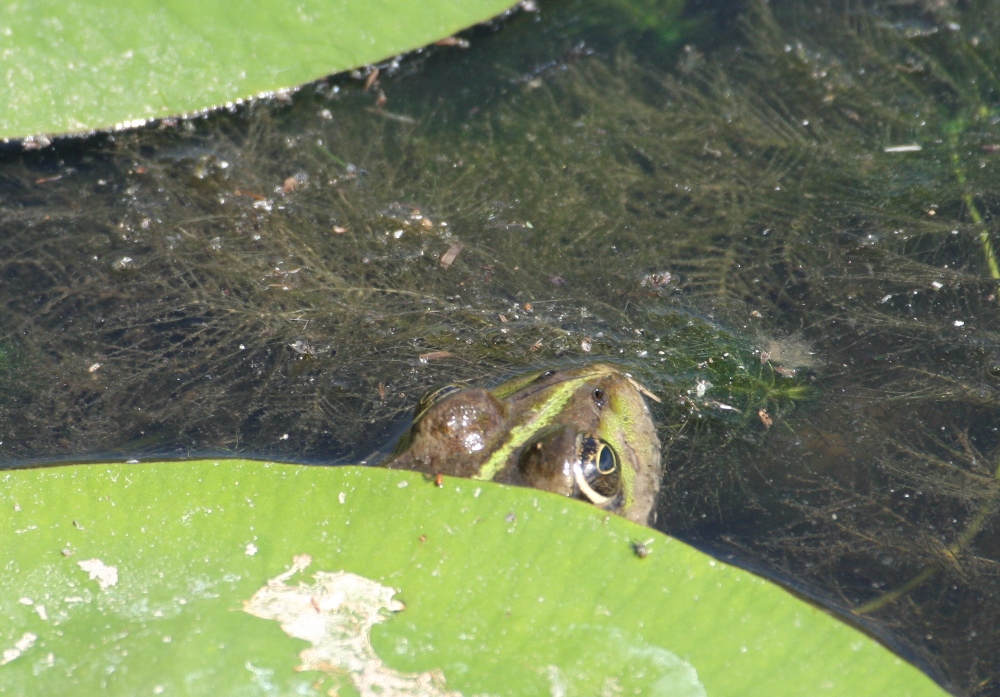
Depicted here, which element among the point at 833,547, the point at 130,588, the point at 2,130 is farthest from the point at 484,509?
the point at 2,130

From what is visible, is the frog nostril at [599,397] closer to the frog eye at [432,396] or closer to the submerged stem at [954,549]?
the frog eye at [432,396]

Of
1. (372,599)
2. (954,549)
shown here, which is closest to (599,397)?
(372,599)

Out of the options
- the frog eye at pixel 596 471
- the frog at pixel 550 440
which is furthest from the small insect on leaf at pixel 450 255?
the frog eye at pixel 596 471

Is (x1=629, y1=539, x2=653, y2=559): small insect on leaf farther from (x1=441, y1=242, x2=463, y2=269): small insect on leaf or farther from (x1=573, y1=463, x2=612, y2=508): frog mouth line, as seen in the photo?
(x1=441, y1=242, x2=463, y2=269): small insect on leaf

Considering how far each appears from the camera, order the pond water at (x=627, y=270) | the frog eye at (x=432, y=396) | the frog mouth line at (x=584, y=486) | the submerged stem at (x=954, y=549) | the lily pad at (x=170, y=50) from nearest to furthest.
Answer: the frog mouth line at (x=584, y=486)
the submerged stem at (x=954, y=549)
the frog eye at (x=432, y=396)
the pond water at (x=627, y=270)
the lily pad at (x=170, y=50)

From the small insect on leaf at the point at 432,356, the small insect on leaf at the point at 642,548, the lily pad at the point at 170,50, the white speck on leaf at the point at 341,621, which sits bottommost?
the white speck on leaf at the point at 341,621

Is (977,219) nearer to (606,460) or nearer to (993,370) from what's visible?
(993,370)

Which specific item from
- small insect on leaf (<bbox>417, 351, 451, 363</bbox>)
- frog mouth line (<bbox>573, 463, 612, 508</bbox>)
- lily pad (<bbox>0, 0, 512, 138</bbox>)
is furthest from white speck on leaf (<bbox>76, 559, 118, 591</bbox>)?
lily pad (<bbox>0, 0, 512, 138</bbox>)

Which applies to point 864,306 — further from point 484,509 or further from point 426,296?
point 484,509
